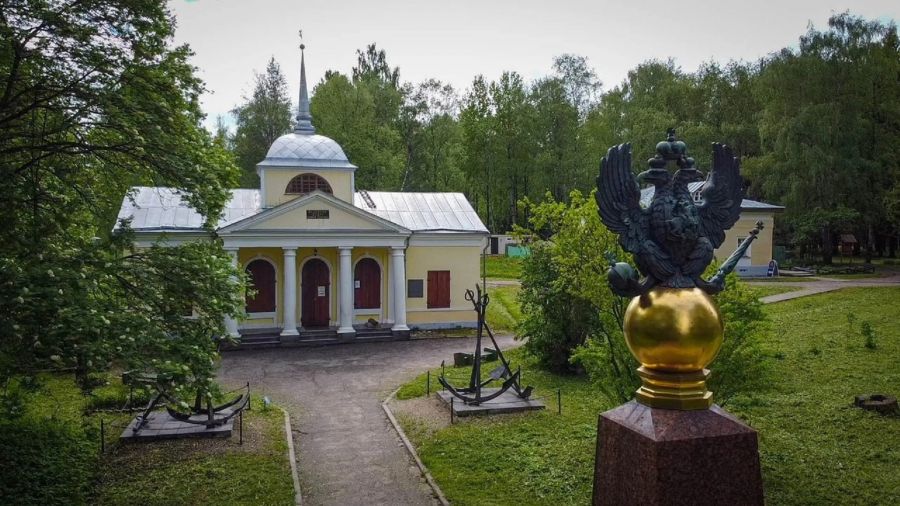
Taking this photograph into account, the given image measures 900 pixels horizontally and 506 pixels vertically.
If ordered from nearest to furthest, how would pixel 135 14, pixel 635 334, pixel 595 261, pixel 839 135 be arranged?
pixel 635 334 → pixel 135 14 → pixel 595 261 → pixel 839 135

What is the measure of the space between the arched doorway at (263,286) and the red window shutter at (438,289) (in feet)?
20.1

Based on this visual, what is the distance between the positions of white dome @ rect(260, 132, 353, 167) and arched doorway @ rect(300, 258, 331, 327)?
4.01 m

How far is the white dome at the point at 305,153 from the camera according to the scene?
83.8 ft

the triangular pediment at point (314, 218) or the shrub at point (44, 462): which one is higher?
the triangular pediment at point (314, 218)

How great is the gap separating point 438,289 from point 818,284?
1881 centimetres

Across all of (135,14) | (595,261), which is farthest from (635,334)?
(135,14)

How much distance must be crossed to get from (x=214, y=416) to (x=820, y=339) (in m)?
16.7

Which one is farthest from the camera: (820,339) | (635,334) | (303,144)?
(303,144)

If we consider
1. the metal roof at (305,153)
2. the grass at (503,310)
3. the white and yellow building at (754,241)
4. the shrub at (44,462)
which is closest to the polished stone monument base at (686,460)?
the shrub at (44,462)

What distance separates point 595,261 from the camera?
Answer: 34.8ft

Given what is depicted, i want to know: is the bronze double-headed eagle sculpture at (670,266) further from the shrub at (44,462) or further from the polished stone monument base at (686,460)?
the shrub at (44,462)

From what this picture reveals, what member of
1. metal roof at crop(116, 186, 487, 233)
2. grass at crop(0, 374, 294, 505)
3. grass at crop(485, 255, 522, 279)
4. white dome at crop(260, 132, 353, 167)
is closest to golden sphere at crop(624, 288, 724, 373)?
grass at crop(0, 374, 294, 505)

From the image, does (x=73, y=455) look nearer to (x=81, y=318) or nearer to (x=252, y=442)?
(x=252, y=442)

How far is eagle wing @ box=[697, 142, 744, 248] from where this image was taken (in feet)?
12.1
